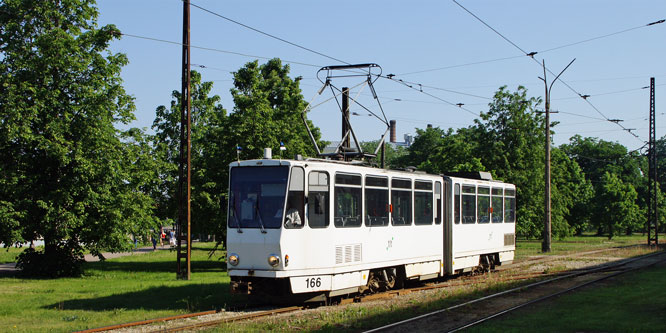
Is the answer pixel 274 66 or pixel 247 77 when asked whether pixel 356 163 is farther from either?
pixel 274 66

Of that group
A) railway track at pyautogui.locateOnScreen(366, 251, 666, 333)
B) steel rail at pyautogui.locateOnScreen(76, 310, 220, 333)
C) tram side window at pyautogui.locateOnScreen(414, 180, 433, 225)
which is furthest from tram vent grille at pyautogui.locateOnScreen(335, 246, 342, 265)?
tram side window at pyautogui.locateOnScreen(414, 180, 433, 225)

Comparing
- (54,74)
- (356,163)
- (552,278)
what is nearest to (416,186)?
(356,163)

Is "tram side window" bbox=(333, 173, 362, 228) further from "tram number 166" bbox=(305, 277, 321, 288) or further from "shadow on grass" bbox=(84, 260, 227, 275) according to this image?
"shadow on grass" bbox=(84, 260, 227, 275)

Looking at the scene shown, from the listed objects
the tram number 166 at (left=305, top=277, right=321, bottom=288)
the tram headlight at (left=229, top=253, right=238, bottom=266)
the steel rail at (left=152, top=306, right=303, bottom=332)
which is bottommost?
the steel rail at (left=152, top=306, right=303, bottom=332)

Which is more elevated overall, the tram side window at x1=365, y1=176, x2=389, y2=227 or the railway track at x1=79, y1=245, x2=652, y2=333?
the tram side window at x1=365, y1=176, x2=389, y2=227

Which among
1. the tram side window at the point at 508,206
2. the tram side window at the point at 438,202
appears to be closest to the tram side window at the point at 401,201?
the tram side window at the point at 438,202

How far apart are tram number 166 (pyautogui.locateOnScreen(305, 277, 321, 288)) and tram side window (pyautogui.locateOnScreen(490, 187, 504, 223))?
36.1ft

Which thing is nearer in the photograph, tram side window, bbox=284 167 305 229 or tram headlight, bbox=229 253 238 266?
tram side window, bbox=284 167 305 229

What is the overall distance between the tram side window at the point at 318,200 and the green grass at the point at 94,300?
9.28 feet

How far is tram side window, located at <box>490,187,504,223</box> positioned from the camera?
23.0 m

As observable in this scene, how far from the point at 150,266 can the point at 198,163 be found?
202 inches

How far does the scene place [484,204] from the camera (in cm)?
2227

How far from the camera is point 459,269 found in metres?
20.5

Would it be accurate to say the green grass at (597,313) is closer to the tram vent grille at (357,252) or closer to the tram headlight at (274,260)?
the tram vent grille at (357,252)
